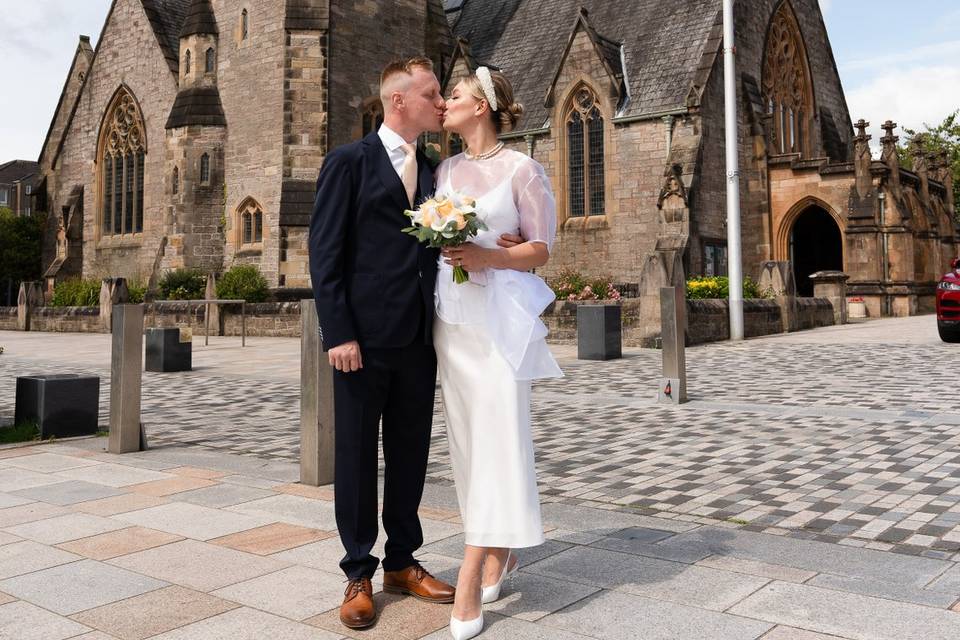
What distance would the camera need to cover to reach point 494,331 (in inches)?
116

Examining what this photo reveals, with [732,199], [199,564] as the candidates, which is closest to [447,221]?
[199,564]

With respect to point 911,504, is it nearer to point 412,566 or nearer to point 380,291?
point 412,566

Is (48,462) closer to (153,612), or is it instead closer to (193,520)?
(193,520)

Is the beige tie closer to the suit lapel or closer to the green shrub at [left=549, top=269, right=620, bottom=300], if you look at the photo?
the suit lapel

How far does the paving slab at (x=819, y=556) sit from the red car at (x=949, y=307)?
12664 millimetres

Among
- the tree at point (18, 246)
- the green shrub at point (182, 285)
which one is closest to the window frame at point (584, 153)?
the green shrub at point (182, 285)

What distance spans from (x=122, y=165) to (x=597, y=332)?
79.1ft

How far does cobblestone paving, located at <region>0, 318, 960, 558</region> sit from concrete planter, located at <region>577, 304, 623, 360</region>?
4.08 feet

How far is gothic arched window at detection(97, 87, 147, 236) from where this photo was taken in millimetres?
30234

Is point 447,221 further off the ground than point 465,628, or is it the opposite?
point 447,221

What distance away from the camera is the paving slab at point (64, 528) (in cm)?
392

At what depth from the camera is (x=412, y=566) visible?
3166 millimetres

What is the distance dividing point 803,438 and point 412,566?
419 cm

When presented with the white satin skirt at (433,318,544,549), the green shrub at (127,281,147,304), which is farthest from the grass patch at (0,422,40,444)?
the green shrub at (127,281,147,304)
